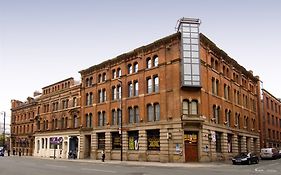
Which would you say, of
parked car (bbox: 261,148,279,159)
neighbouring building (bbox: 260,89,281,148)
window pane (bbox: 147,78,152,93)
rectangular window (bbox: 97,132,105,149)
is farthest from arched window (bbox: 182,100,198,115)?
neighbouring building (bbox: 260,89,281,148)

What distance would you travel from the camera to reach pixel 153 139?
41.0 m

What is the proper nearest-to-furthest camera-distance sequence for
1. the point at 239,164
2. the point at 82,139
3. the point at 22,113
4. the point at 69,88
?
the point at 239,164 < the point at 82,139 < the point at 69,88 < the point at 22,113

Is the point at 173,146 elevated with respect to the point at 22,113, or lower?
lower

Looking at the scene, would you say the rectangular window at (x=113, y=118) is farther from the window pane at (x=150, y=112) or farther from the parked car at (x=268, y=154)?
the parked car at (x=268, y=154)

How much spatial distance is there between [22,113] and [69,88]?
26903mm

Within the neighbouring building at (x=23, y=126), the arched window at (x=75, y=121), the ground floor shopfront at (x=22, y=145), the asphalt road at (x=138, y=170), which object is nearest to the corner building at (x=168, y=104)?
the arched window at (x=75, y=121)

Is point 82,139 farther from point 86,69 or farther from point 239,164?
point 239,164

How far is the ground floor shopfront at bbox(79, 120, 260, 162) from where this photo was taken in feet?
124

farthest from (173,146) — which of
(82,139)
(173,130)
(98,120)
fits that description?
(82,139)

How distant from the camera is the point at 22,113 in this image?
8025cm

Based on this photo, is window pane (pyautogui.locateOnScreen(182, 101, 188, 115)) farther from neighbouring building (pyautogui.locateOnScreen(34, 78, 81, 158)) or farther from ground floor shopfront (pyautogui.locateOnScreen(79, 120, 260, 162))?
neighbouring building (pyautogui.locateOnScreen(34, 78, 81, 158))

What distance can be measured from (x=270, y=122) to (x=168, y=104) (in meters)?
40.4

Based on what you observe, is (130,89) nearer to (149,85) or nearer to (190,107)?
(149,85)

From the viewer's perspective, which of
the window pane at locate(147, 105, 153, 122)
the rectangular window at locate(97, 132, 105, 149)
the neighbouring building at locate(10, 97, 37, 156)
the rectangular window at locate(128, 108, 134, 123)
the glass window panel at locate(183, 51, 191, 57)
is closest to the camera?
the glass window panel at locate(183, 51, 191, 57)
